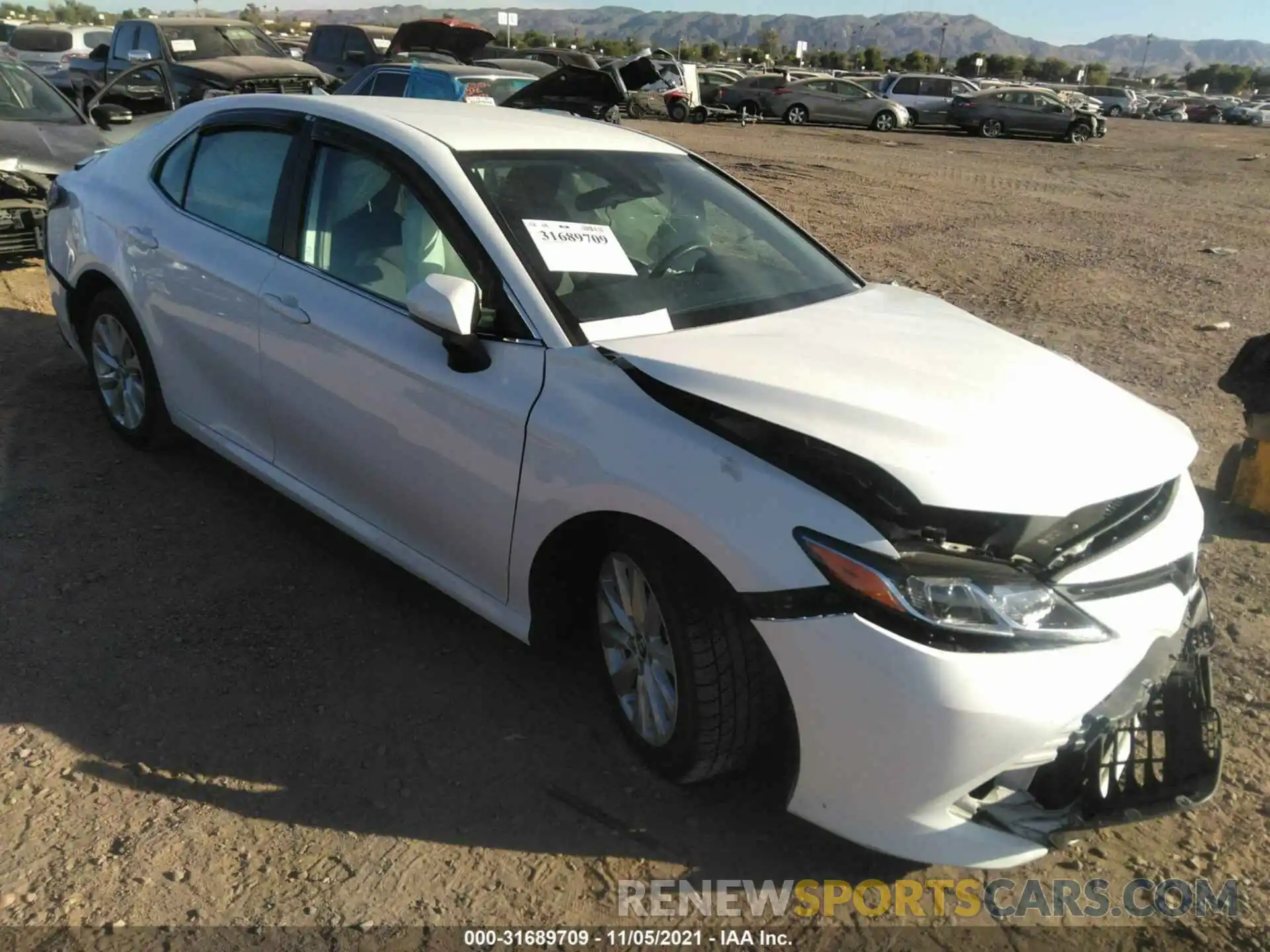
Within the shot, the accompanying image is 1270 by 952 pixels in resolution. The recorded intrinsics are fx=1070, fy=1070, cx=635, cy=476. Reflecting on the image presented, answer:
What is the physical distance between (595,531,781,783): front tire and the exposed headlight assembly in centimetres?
32

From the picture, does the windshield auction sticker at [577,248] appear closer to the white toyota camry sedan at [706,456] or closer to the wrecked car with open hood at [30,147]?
the white toyota camry sedan at [706,456]

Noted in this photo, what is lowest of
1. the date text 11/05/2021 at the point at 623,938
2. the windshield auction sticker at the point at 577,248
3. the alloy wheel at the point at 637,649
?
the date text 11/05/2021 at the point at 623,938

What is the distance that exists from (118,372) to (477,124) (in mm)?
2211

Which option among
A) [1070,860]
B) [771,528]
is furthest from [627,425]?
[1070,860]

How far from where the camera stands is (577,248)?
10.6 ft

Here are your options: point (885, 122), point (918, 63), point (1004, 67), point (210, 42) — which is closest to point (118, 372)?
point (210, 42)

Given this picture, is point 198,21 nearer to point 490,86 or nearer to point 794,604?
point 490,86

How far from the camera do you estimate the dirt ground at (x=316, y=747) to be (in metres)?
2.56

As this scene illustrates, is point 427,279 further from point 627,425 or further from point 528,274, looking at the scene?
point 627,425

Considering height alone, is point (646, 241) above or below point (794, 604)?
above

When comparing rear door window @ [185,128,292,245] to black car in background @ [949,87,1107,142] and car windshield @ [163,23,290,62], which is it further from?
black car in background @ [949,87,1107,142]

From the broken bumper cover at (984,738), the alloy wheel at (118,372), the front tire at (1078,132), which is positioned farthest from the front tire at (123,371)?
the front tire at (1078,132)

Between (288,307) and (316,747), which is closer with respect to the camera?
(316,747)

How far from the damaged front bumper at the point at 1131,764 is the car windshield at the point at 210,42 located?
47.1ft
